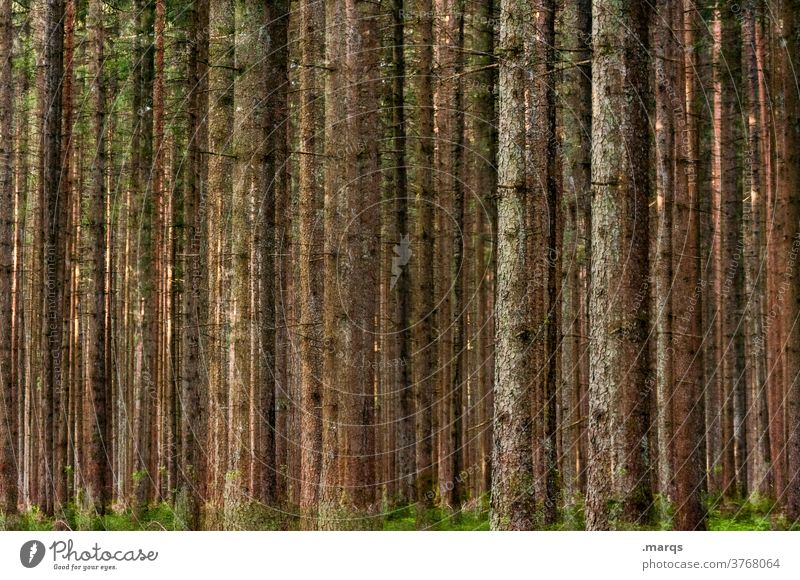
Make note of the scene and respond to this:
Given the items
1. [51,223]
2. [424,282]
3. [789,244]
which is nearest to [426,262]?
[424,282]

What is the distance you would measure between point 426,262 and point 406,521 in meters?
5.23

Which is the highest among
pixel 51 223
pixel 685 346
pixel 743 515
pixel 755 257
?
pixel 51 223

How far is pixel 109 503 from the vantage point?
2631 centimetres

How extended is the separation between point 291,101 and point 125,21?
198 inches

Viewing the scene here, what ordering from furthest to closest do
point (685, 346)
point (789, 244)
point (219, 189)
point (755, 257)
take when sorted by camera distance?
point (755, 257) < point (219, 189) < point (789, 244) < point (685, 346)

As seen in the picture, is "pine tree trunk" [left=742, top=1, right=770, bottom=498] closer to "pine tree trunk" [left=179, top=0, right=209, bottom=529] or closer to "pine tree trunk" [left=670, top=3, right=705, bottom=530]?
"pine tree trunk" [left=670, top=3, right=705, bottom=530]

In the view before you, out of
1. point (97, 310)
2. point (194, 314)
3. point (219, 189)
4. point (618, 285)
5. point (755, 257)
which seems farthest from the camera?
point (755, 257)

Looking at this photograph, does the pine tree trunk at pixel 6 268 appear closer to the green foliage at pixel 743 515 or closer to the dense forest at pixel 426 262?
the dense forest at pixel 426 262

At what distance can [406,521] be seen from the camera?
2192 centimetres

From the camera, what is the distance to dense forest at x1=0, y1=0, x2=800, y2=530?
14.0 m
